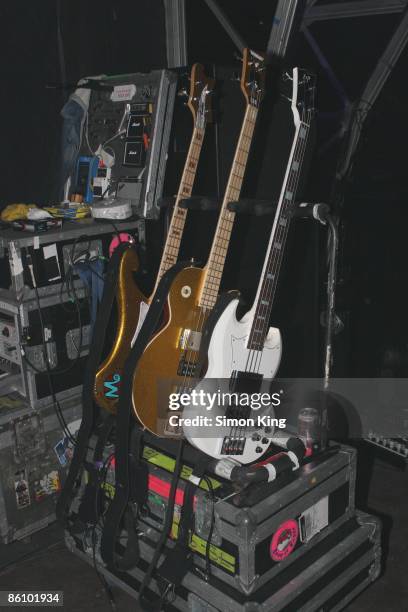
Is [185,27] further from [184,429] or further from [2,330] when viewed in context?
[184,429]

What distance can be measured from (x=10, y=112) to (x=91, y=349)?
1.58 metres

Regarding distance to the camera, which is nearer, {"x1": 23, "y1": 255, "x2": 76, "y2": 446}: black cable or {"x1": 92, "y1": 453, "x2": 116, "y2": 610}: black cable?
{"x1": 92, "y1": 453, "x2": 116, "y2": 610}: black cable

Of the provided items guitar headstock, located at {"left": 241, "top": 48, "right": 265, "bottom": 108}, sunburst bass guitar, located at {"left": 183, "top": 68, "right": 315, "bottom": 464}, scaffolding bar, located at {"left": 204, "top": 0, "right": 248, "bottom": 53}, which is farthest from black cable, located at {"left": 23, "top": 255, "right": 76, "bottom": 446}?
scaffolding bar, located at {"left": 204, "top": 0, "right": 248, "bottom": 53}

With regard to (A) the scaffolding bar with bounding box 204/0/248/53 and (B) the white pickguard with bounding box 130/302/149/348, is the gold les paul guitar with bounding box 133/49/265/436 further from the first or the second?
(A) the scaffolding bar with bounding box 204/0/248/53

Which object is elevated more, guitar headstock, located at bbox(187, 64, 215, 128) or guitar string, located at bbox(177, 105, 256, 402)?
guitar headstock, located at bbox(187, 64, 215, 128)

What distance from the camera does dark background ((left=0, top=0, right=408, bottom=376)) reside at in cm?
308

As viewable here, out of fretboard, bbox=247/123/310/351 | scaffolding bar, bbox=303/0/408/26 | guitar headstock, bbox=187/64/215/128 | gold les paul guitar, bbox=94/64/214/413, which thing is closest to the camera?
fretboard, bbox=247/123/310/351

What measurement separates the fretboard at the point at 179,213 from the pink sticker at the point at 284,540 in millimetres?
1113

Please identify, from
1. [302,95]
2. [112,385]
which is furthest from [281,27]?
[112,385]

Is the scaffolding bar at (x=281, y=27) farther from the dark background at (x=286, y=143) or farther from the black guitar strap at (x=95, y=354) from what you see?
the black guitar strap at (x=95, y=354)

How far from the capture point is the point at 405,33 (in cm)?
305

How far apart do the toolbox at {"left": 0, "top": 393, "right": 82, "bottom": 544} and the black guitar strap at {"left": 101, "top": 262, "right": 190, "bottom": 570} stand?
22.8 inches

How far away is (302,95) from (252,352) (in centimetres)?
100

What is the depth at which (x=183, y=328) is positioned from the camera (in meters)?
2.33
